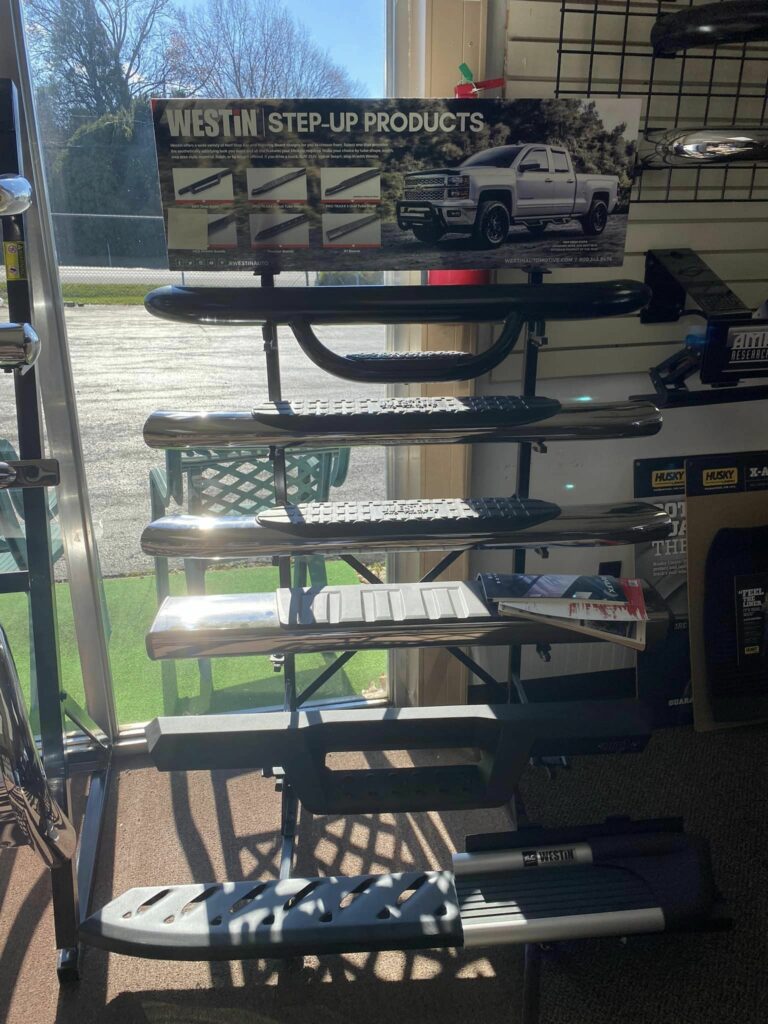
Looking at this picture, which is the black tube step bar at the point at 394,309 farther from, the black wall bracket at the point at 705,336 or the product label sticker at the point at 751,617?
the product label sticker at the point at 751,617

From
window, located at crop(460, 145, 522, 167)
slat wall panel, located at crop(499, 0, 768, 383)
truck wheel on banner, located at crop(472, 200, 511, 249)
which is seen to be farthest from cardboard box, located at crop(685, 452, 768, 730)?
window, located at crop(460, 145, 522, 167)

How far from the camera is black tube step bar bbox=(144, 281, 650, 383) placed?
147cm

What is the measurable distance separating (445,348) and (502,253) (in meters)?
0.44

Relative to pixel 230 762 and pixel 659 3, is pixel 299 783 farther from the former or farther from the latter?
pixel 659 3

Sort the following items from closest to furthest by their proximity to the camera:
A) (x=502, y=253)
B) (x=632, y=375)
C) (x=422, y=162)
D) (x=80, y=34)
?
1. (x=422, y=162)
2. (x=502, y=253)
3. (x=80, y=34)
4. (x=632, y=375)

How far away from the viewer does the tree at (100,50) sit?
1.75 meters

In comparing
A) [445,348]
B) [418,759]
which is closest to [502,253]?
[445,348]

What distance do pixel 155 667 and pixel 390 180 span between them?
1591 mm

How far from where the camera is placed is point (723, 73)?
199 centimetres

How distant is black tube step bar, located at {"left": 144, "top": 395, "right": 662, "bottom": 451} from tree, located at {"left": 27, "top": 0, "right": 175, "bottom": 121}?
870 millimetres

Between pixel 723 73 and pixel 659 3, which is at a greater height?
pixel 659 3

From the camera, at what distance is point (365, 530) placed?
1.52 m

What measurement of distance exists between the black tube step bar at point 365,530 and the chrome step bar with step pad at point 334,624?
14 centimetres

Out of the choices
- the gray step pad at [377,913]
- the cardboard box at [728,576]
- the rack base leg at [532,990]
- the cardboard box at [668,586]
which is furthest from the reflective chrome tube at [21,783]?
the cardboard box at [728,576]
